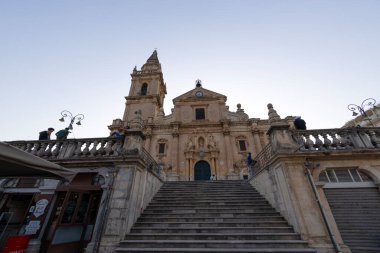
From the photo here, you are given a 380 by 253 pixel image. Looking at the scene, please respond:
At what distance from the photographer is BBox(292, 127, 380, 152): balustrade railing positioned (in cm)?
720

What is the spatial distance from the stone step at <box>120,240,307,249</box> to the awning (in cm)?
352

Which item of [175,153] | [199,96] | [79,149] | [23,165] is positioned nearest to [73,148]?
[79,149]

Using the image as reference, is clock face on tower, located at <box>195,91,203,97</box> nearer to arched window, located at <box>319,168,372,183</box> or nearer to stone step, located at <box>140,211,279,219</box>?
stone step, located at <box>140,211,279,219</box>

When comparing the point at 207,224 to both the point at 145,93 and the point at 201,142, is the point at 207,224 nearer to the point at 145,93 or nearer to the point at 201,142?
the point at 201,142

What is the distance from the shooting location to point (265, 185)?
8586 mm

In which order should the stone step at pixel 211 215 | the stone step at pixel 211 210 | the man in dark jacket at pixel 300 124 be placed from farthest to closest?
1. the man in dark jacket at pixel 300 124
2. the stone step at pixel 211 210
3. the stone step at pixel 211 215

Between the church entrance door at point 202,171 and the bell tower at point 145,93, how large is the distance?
984cm

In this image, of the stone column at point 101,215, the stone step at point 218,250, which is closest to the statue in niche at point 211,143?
the stone column at point 101,215

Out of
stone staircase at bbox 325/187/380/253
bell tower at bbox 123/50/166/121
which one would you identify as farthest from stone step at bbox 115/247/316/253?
bell tower at bbox 123/50/166/121

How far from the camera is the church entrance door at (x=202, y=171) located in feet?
63.4

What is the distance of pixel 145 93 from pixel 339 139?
85.0 ft

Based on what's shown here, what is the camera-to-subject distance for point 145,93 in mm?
28859

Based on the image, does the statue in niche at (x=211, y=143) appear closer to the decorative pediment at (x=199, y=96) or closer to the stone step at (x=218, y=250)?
the decorative pediment at (x=199, y=96)

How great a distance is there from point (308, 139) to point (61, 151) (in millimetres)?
10560
